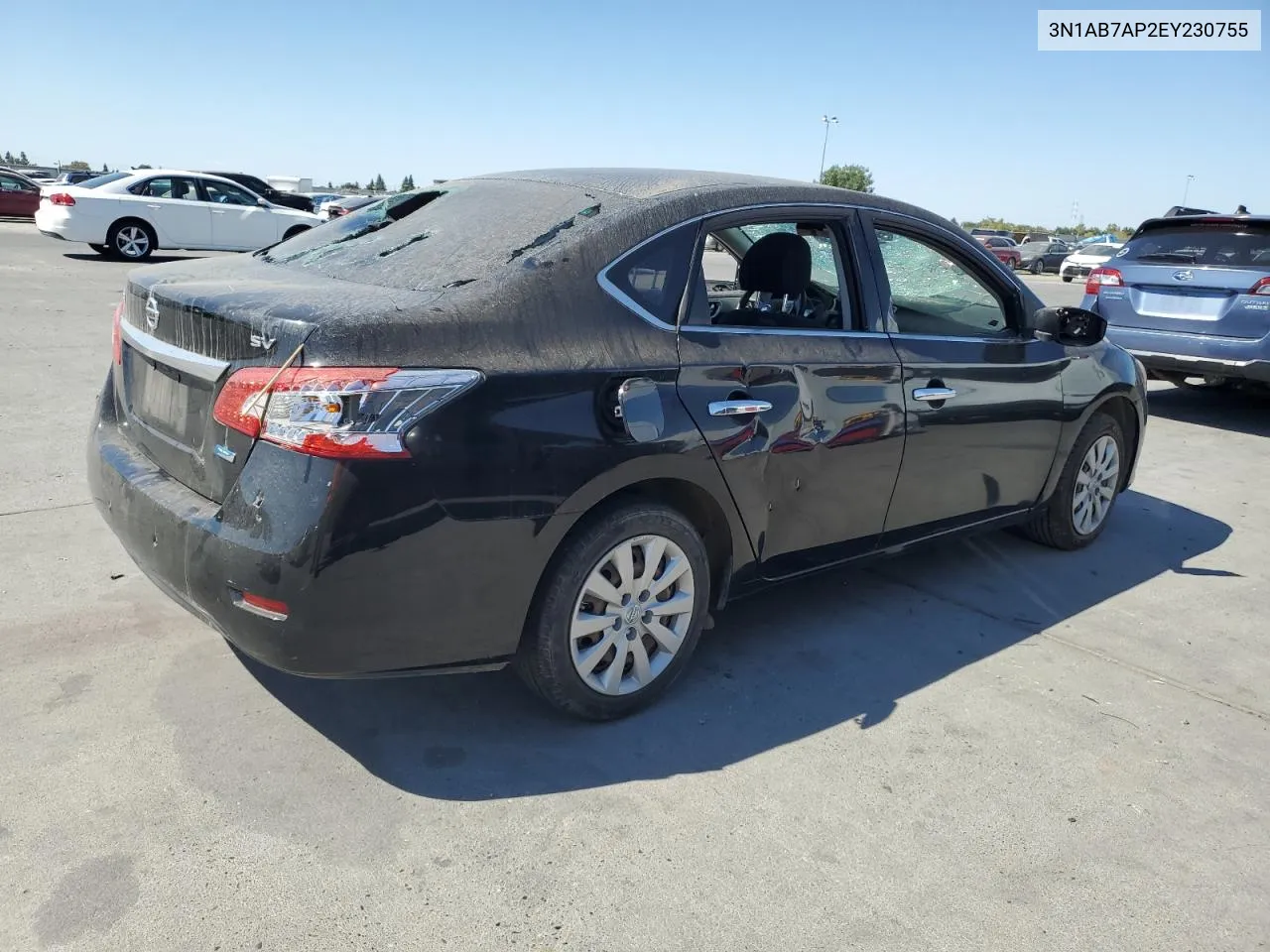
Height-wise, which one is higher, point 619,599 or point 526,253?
point 526,253

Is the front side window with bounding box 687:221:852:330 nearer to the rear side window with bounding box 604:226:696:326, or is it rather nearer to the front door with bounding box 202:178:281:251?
the rear side window with bounding box 604:226:696:326

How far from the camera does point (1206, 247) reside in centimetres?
823

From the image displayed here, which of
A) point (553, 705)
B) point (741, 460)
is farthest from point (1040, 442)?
point (553, 705)

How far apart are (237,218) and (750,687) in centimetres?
1695

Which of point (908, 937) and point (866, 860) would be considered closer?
point (908, 937)

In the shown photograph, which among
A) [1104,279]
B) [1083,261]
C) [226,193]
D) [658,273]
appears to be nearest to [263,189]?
[226,193]

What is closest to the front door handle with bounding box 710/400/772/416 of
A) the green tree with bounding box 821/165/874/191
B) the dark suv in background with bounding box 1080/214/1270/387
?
the dark suv in background with bounding box 1080/214/1270/387

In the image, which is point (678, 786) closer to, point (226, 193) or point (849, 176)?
point (226, 193)

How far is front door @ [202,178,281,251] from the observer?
58.2ft

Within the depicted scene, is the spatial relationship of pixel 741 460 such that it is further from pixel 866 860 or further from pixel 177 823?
pixel 177 823

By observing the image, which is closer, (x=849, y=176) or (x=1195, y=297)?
(x=1195, y=297)

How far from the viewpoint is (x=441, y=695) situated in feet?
11.1

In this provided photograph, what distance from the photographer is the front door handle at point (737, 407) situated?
3197 mm

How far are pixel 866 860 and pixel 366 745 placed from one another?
4.81ft
